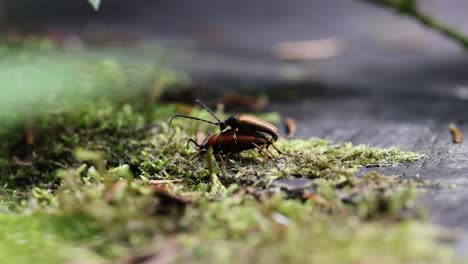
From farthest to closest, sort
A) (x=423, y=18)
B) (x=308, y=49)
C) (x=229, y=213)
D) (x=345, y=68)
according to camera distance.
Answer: (x=308, y=49), (x=345, y=68), (x=423, y=18), (x=229, y=213)

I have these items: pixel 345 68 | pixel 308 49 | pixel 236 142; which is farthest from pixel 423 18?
pixel 308 49

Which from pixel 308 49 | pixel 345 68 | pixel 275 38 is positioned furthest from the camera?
pixel 275 38

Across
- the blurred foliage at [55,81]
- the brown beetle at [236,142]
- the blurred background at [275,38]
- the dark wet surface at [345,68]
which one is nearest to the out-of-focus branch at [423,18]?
the blurred background at [275,38]

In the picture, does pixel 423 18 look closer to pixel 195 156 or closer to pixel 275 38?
pixel 195 156

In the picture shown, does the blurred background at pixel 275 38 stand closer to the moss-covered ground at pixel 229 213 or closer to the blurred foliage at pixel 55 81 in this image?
the blurred foliage at pixel 55 81

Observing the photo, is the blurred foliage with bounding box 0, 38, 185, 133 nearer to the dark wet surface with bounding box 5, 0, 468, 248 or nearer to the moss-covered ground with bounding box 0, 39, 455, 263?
the dark wet surface with bounding box 5, 0, 468, 248

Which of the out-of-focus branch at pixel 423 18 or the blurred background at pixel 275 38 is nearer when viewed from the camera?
the out-of-focus branch at pixel 423 18
